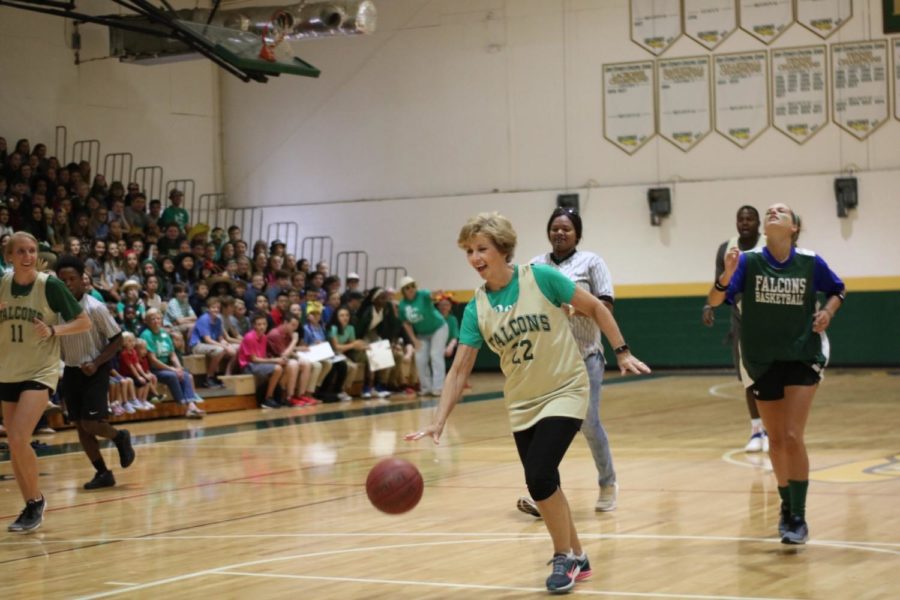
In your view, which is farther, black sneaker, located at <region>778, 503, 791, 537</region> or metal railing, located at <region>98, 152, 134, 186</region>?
metal railing, located at <region>98, 152, 134, 186</region>

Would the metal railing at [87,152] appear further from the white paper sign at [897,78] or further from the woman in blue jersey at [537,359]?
the woman in blue jersey at [537,359]

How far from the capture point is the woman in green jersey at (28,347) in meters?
7.72

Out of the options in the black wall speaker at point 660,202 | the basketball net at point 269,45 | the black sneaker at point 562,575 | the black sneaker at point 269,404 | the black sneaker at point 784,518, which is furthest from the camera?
the black wall speaker at point 660,202

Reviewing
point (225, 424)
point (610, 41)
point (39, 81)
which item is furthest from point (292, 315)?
point (610, 41)

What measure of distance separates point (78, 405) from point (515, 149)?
1603 cm

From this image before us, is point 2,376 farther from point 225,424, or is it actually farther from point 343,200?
point 343,200

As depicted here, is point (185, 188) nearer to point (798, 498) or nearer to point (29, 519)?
point (29, 519)

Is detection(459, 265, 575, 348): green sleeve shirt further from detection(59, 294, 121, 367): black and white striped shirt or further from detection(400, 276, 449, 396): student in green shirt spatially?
detection(400, 276, 449, 396): student in green shirt

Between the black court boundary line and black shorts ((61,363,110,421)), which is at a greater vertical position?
black shorts ((61,363,110,421))

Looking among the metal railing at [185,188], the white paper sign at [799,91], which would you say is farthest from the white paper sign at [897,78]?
the metal railing at [185,188]

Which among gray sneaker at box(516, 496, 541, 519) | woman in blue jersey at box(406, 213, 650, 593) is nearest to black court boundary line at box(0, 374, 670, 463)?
gray sneaker at box(516, 496, 541, 519)

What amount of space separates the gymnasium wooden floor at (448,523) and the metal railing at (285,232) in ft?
43.2

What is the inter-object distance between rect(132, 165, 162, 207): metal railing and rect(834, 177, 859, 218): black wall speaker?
41.8 ft

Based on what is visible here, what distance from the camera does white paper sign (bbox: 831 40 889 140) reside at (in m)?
22.0
